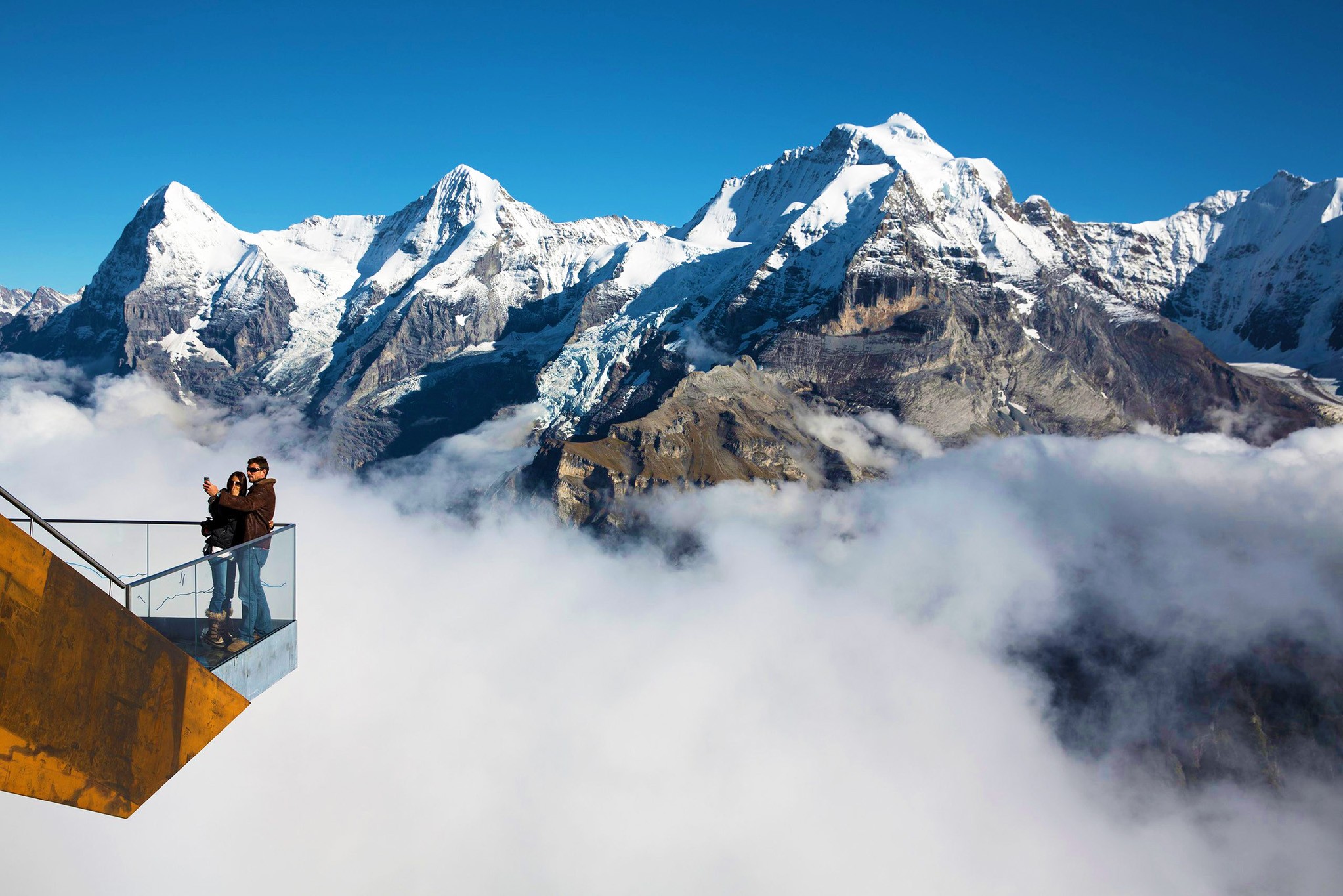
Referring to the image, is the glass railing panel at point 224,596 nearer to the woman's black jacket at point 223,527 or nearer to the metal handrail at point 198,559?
the metal handrail at point 198,559

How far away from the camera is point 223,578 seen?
629 inches

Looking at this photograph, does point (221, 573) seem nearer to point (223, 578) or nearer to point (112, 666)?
point (223, 578)

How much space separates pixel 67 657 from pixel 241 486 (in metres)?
8.65

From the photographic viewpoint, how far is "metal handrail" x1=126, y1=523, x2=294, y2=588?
46.1ft

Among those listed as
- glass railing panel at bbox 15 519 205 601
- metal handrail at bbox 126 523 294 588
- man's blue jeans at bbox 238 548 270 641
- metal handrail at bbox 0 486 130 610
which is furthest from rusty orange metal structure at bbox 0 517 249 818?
glass railing panel at bbox 15 519 205 601

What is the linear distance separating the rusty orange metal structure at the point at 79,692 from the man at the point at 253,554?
343 cm

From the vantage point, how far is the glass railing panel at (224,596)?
48.3 feet

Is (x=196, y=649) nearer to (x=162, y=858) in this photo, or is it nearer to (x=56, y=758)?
(x=56, y=758)

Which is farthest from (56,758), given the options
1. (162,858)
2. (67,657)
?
(162,858)

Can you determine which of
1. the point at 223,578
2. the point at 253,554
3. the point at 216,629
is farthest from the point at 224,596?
the point at 253,554

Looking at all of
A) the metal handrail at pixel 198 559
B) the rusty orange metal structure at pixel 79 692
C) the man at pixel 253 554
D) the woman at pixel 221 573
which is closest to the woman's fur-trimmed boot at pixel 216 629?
the woman at pixel 221 573

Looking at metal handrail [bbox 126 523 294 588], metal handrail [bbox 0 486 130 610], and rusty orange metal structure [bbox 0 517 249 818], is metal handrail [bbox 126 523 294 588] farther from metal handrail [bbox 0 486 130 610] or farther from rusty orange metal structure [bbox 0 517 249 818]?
rusty orange metal structure [bbox 0 517 249 818]

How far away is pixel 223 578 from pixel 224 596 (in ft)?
1.07

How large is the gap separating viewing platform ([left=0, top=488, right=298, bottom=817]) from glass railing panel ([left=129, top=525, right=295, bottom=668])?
26mm
